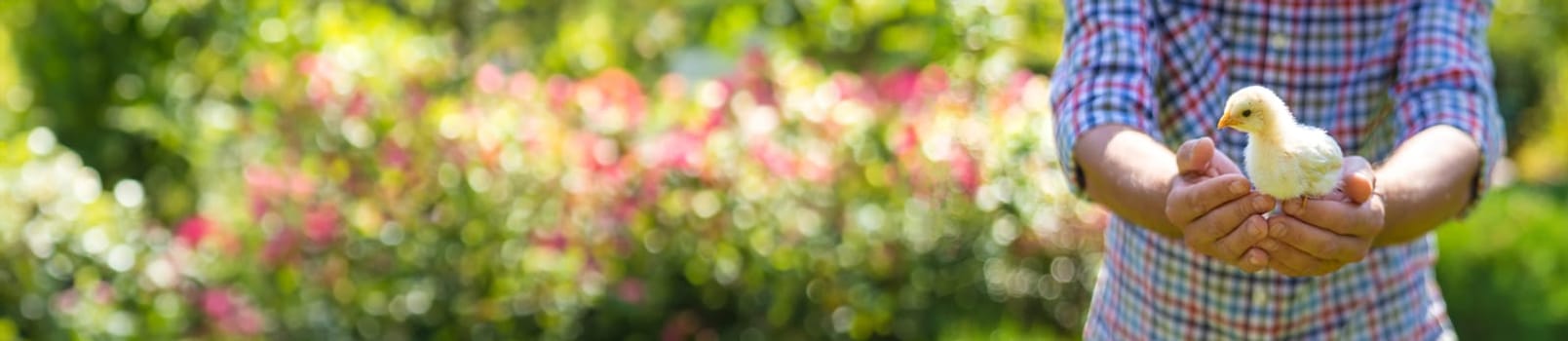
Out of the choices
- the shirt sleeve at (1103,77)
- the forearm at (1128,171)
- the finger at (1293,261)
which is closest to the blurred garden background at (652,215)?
the shirt sleeve at (1103,77)

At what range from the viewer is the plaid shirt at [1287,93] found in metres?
1.80

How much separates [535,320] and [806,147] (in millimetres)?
887

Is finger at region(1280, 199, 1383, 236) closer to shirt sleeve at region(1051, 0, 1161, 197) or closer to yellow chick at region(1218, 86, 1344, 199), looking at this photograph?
yellow chick at region(1218, 86, 1344, 199)

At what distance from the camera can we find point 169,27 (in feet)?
20.0

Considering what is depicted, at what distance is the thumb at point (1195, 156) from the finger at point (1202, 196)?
0.02 meters

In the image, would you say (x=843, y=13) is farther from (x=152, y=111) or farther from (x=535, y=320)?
(x=152, y=111)

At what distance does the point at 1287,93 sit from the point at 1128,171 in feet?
1.33

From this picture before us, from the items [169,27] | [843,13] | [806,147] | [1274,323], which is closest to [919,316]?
[806,147]

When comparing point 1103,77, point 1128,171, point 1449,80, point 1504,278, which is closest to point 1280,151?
point 1128,171

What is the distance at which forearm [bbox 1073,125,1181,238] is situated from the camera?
60.3 inches

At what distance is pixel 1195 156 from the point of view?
1426 mm

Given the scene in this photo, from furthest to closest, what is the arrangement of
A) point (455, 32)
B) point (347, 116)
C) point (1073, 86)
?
point (455, 32), point (347, 116), point (1073, 86)

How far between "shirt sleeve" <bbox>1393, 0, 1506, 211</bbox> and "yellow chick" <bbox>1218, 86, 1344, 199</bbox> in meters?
0.36

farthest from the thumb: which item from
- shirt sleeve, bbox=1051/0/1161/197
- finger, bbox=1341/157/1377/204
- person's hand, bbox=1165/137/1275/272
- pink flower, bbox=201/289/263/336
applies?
pink flower, bbox=201/289/263/336
